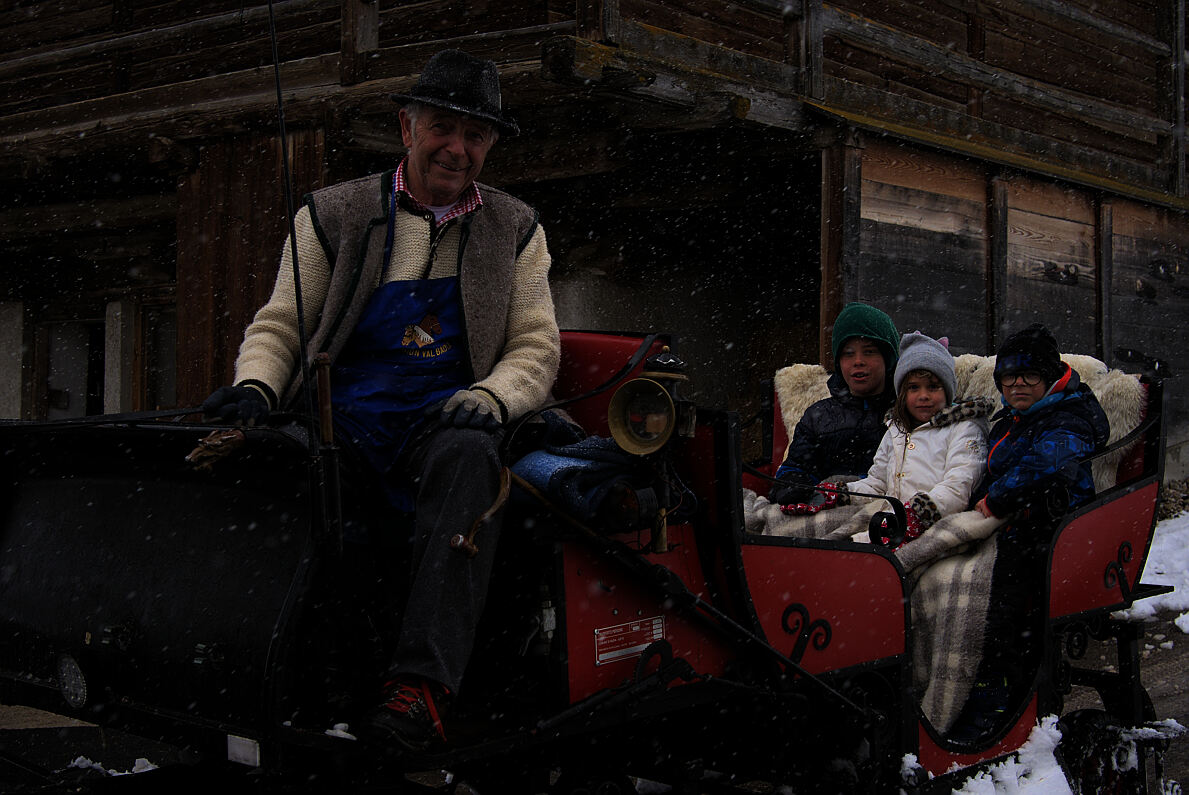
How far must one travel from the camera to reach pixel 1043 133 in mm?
9828

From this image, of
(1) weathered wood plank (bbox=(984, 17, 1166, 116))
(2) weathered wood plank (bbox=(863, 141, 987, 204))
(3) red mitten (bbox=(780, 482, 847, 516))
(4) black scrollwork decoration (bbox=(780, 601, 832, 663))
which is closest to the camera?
(4) black scrollwork decoration (bbox=(780, 601, 832, 663))

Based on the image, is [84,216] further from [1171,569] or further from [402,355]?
[1171,569]

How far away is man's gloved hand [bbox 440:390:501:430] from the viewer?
2.45m

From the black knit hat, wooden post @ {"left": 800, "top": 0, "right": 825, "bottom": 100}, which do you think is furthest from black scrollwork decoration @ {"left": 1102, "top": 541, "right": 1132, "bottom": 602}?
wooden post @ {"left": 800, "top": 0, "right": 825, "bottom": 100}

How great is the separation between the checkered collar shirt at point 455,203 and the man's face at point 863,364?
2.14m

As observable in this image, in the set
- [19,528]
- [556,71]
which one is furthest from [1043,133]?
[19,528]

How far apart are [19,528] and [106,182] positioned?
7.59 meters

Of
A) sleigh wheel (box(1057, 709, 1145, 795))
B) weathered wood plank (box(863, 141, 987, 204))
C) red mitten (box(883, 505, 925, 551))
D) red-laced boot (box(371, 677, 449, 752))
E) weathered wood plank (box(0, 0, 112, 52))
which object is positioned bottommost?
sleigh wheel (box(1057, 709, 1145, 795))

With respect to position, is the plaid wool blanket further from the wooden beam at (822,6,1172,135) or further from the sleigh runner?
the wooden beam at (822,6,1172,135)

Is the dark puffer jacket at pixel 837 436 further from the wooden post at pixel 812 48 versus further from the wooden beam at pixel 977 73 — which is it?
the wooden beam at pixel 977 73

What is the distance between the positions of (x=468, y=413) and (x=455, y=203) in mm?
696

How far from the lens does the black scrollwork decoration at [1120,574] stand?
4.09 meters

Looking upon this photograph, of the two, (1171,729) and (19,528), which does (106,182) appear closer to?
(19,528)

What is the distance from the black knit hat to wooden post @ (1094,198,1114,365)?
6133 millimetres
